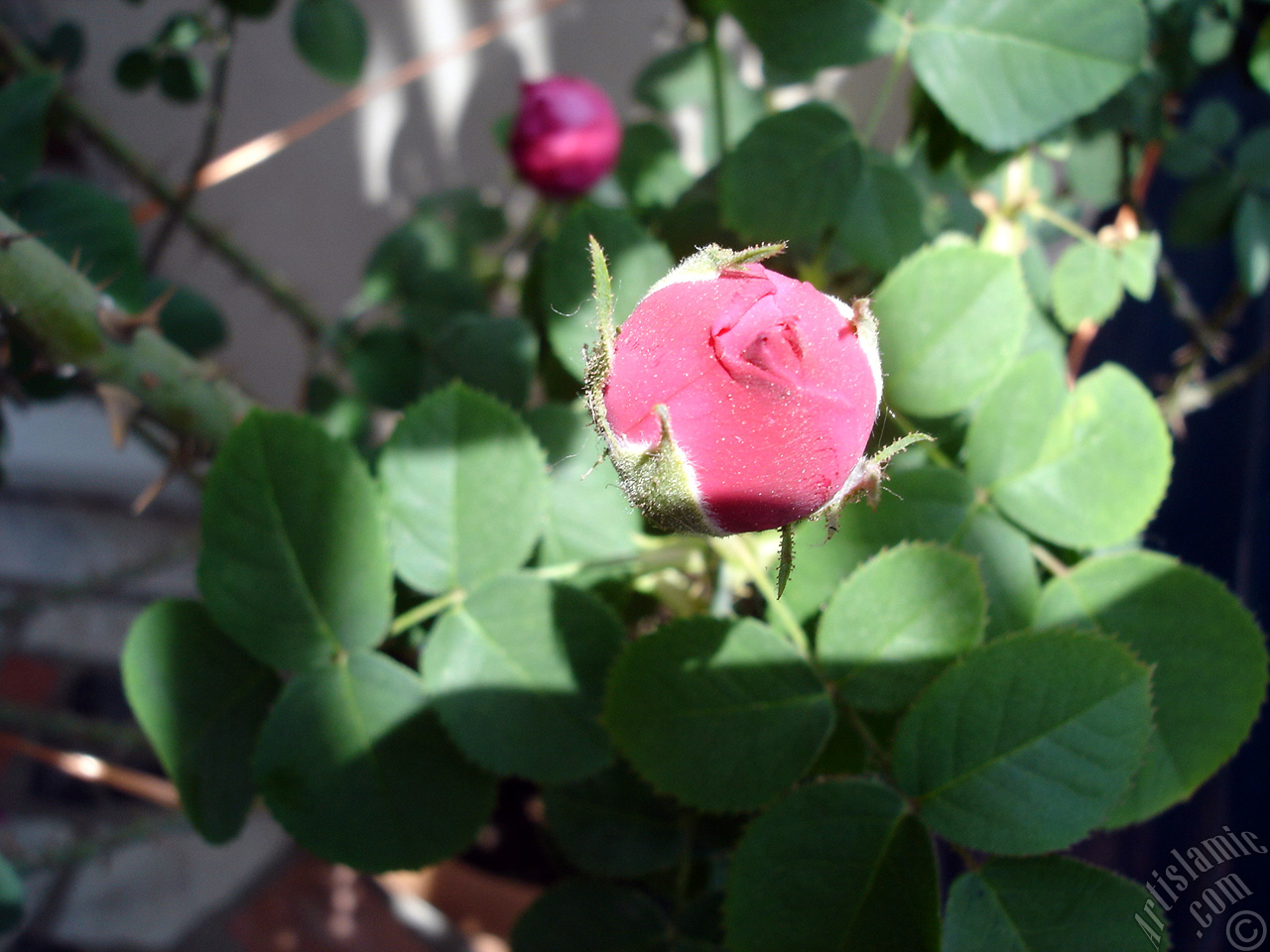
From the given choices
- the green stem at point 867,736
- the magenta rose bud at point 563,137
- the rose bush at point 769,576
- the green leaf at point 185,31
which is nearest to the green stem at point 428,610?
the rose bush at point 769,576

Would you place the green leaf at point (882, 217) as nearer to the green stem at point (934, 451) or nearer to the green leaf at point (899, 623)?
the green stem at point (934, 451)

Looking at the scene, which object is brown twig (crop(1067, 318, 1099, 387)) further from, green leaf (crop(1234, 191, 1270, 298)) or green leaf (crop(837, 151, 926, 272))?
green leaf (crop(837, 151, 926, 272))

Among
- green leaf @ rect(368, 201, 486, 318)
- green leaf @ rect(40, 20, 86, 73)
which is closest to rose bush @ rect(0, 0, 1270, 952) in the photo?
green leaf @ rect(368, 201, 486, 318)

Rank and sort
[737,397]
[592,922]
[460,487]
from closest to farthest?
[737,397]
[460,487]
[592,922]

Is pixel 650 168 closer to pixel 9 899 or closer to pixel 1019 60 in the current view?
pixel 1019 60

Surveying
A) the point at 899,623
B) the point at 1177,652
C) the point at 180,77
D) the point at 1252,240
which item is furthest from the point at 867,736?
the point at 180,77

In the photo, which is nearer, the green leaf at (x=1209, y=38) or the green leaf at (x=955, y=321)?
the green leaf at (x=955, y=321)

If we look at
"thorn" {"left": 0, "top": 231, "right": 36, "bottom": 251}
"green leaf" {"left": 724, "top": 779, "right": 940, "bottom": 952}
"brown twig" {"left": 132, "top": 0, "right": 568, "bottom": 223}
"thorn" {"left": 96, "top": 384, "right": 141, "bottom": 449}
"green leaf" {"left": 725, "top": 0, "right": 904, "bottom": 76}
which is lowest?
"green leaf" {"left": 724, "top": 779, "right": 940, "bottom": 952}
